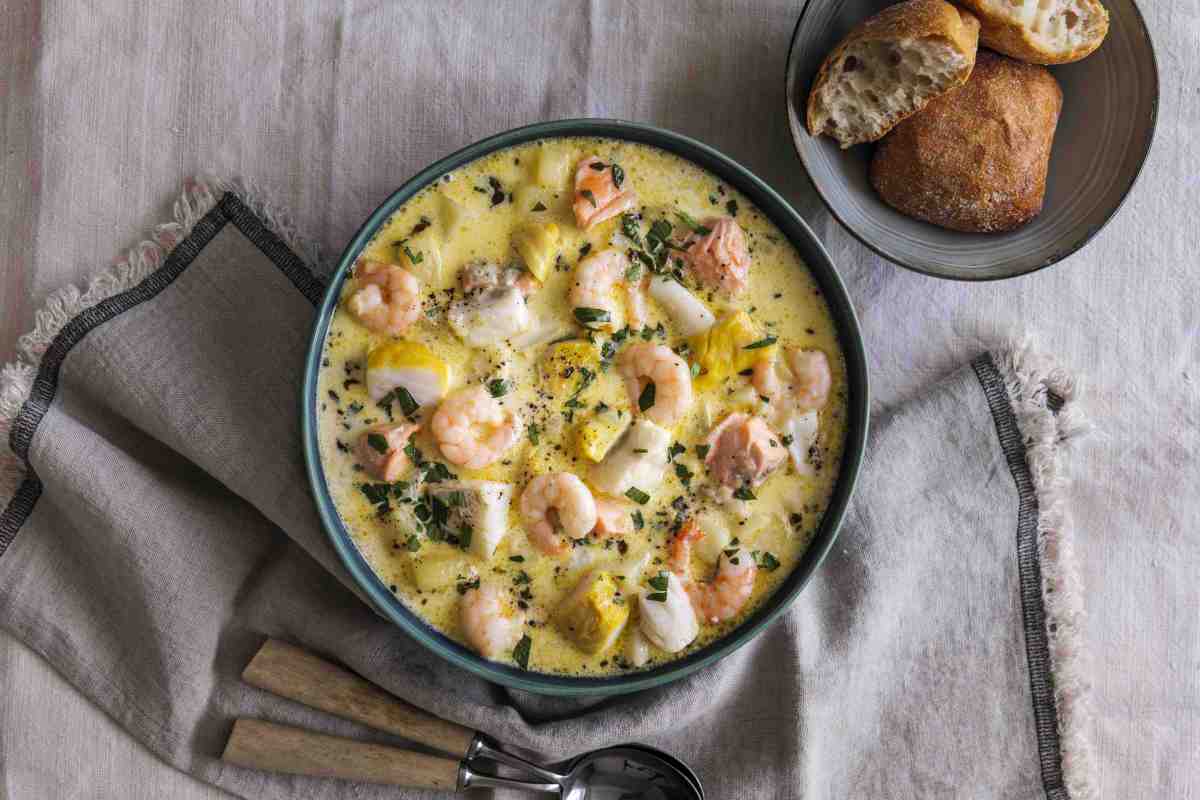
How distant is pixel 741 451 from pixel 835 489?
10.6 inches

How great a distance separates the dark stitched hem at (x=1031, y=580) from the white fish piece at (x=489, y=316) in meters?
1.24

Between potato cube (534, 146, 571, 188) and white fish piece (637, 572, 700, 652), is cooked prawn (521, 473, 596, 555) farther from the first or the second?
potato cube (534, 146, 571, 188)

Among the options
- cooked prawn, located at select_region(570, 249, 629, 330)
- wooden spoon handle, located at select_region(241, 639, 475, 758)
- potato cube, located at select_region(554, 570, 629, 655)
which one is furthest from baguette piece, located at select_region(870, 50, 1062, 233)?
wooden spoon handle, located at select_region(241, 639, 475, 758)

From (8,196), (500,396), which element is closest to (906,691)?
(500,396)

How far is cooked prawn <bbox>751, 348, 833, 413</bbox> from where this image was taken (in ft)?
7.93

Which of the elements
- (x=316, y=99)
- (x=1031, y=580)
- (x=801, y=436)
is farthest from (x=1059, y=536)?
(x=316, y=99)

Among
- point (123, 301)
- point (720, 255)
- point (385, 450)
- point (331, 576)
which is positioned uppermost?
point (720, 255)

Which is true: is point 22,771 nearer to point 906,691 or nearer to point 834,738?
point 834,738

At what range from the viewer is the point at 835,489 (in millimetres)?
2451

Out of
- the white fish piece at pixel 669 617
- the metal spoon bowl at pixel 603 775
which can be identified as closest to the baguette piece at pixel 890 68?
the white fish piece at pixel 669 617

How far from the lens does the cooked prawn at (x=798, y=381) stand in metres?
2.42

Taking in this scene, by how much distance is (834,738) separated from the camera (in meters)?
2.72

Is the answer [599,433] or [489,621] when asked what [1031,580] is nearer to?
[599,433]

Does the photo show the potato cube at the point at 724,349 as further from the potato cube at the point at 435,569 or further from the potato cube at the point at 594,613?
the potato cube at the point at 435,569
